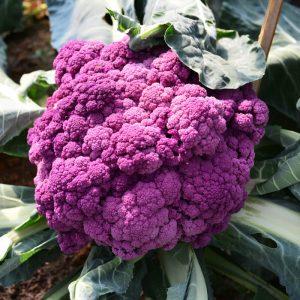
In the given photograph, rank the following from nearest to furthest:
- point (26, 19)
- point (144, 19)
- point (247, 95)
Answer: point (247, 95) → point (144, 19) → point (26, 19)

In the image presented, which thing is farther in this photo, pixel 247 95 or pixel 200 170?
pixel 247 95

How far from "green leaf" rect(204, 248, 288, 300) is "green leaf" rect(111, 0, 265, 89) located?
69 centimetres

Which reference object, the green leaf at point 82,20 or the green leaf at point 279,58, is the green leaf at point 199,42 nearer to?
the green leaf at point 82,20

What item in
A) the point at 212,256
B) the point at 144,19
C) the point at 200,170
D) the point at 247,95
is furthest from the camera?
Result: the point at 212,256

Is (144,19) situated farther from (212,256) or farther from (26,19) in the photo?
(26,19)

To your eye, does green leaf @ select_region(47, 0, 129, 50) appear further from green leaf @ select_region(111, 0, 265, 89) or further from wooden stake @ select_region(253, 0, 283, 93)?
wooden stake @ select_region(253, 0, 283, 93)

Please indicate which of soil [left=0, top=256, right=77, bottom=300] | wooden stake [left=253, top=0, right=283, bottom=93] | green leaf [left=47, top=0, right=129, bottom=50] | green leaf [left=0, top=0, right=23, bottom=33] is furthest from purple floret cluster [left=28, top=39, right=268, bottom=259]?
green leaf [left=0, top=0, right=23, bottom=33]

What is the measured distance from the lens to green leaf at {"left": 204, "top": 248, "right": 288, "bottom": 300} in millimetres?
1717

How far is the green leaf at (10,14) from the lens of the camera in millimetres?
2533

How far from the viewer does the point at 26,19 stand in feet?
9.17

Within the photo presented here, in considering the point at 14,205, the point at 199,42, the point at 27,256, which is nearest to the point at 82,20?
the point at 199,42

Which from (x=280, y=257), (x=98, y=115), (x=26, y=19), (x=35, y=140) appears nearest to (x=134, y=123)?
(x=98, y=115)

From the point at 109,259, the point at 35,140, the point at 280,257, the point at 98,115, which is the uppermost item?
the point at 98,115

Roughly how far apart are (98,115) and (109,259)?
0.46 meters
